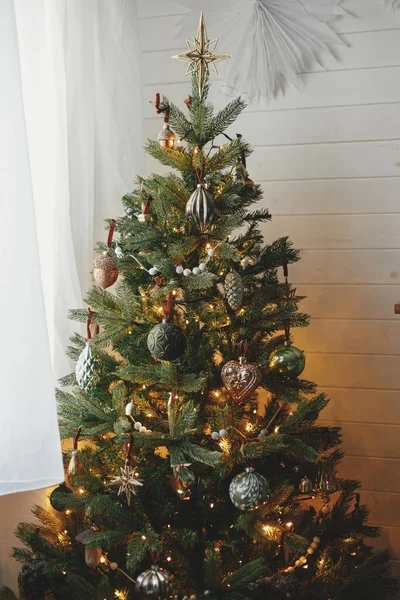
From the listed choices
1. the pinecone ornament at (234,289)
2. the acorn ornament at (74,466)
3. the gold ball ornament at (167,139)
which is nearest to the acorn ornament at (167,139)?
the gold ball ornament at (167,139)

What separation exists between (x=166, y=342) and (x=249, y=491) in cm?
32

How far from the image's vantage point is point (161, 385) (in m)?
1.30

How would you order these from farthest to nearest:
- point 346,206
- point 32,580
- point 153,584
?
point 346,206 → point 32,580 → point 153,584

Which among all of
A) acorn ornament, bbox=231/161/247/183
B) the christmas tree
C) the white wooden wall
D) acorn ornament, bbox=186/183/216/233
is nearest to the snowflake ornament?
the christmas tree

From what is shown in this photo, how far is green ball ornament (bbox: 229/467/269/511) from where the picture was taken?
119 cm

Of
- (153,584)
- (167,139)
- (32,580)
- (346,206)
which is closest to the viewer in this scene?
(153,584)

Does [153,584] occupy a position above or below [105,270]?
below

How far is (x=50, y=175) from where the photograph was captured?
1398 millimetres

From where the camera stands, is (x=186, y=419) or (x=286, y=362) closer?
(x=186, y=419)

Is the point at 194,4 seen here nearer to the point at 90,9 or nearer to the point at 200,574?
the point at 90,9

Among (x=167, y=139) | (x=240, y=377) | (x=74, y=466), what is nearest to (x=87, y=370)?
(x=74, y=466)

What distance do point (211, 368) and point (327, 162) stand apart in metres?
0.77

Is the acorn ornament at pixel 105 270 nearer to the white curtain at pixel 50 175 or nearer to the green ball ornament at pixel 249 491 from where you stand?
the white curtain at pixel 50 175

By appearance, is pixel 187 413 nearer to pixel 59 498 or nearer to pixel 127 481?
pixel 127 481
